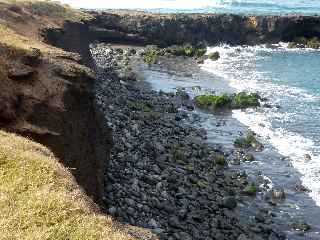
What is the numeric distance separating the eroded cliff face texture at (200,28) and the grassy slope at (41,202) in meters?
61.3

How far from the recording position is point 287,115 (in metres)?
43.3

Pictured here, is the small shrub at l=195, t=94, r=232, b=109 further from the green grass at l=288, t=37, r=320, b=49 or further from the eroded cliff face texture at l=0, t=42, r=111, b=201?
the green grass at l=288, t=37, r=320, b=49

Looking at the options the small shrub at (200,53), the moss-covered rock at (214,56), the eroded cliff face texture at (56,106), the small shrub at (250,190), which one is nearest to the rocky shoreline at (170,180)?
the small shrub at (250,190)

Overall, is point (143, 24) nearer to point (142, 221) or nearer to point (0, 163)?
point (142, 221)

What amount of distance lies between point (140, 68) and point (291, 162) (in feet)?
97.5

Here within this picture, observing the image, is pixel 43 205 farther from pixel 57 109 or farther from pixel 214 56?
pixel 214 56

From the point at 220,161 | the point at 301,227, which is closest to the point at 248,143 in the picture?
the point at 220,161

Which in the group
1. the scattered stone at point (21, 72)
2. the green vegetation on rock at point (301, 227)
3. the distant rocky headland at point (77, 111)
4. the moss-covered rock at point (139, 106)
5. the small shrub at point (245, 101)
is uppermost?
the scattered stone at point (21, 72)

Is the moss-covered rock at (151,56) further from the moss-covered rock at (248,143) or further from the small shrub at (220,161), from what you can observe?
the small shrub at (220,161)

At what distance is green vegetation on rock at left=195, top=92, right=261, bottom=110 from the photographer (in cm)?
4531

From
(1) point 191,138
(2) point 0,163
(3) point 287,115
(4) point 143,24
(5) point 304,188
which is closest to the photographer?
(2) point 0,163

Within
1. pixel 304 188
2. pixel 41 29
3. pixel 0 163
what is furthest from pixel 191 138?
pixel 0 163

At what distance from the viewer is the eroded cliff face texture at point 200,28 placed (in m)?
76.7

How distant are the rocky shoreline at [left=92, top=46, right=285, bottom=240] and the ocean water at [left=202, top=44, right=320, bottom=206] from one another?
4.38 meters
